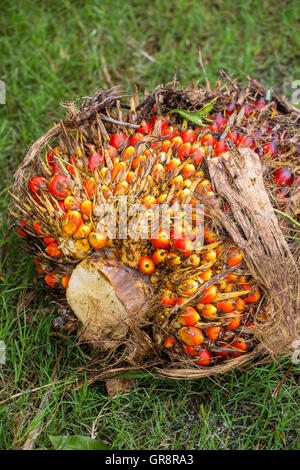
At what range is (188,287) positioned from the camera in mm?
1939

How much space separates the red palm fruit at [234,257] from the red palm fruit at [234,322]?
21 cm

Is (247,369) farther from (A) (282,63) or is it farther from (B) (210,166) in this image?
(A) (282,63)

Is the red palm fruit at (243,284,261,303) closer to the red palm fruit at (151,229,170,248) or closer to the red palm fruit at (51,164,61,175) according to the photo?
the red palm fruit at (151,229,170,248)

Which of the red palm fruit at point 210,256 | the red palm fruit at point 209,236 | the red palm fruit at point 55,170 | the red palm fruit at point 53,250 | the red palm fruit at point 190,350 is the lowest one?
the red palm fruit at point 190,350

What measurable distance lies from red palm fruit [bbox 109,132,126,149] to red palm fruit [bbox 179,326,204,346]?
87 cm

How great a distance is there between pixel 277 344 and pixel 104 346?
Answer: 73 centimetres

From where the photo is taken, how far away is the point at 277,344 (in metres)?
2.04

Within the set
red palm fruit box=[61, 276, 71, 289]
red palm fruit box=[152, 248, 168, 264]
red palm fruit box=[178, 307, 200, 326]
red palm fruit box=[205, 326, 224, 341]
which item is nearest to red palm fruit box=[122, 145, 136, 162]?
red palm fruit box=[152, 248, 168, 264]

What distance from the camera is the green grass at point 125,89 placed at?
2152 mm

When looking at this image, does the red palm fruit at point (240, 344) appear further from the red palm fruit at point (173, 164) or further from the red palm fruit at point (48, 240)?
the red palm fruit at point (48, 240)

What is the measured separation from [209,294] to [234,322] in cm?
17

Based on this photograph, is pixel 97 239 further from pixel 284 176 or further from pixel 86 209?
pixel 284 176

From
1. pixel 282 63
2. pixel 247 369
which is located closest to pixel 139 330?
pixel 247 369
